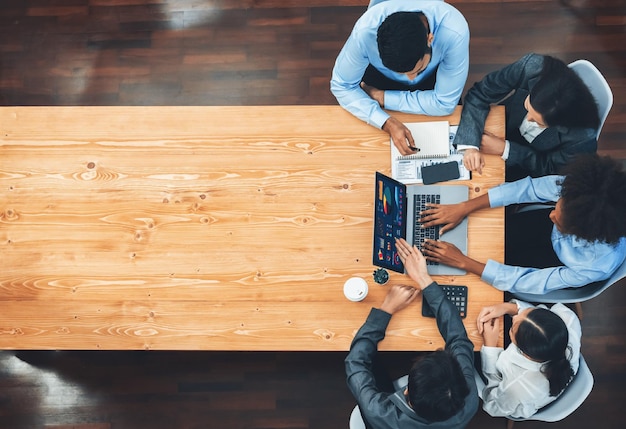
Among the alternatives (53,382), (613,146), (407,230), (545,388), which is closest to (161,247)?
(407,230)

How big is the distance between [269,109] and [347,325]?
→ 0.92 meters

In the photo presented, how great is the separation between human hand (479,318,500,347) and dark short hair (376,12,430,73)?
994mm

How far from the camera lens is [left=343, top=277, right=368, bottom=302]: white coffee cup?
6.72 ft

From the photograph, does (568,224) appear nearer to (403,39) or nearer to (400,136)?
(400,136)

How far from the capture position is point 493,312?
2.05 metres

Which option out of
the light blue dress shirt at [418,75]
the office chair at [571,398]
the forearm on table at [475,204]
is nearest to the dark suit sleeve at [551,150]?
the forearm on table at [475,204]

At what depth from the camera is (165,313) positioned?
2137mm

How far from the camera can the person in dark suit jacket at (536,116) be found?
2.01 metres

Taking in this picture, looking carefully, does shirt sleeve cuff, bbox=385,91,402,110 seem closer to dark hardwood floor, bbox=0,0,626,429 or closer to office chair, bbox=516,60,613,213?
office chair, bbox=516,60,613,213

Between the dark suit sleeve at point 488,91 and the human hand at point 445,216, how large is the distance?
0.26 m

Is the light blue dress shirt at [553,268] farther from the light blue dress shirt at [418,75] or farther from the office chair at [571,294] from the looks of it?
the light blue dress shirt at [418,75]

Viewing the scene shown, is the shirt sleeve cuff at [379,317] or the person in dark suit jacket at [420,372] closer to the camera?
the person in dark suit jacket at [420,372]

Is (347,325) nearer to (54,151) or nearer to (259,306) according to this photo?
(259,306)

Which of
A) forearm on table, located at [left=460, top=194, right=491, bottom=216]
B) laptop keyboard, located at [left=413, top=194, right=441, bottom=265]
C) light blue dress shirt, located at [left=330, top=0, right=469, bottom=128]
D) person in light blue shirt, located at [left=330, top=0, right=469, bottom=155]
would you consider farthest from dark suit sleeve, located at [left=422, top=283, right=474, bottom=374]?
light blue dress shirt, located at [left=330, top=0, right=469, bottom=128]
